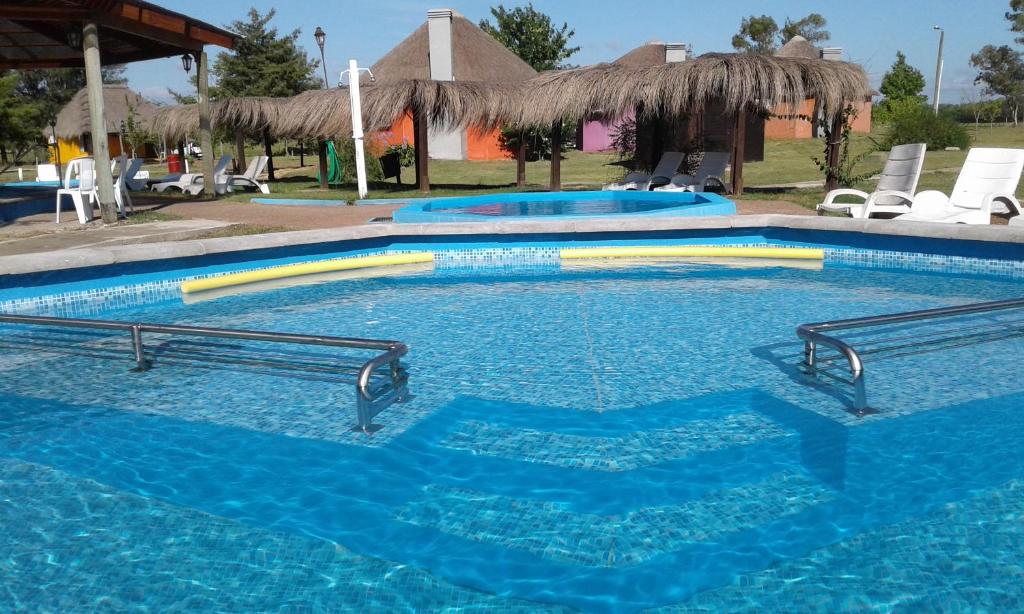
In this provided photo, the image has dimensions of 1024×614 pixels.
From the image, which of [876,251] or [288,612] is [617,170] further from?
[288,612]

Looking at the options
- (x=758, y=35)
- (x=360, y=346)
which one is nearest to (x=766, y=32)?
(x=758, y=35)

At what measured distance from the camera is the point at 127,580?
2736mm

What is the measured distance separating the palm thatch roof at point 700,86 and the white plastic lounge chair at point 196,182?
6770mm

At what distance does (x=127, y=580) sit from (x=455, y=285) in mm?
5468

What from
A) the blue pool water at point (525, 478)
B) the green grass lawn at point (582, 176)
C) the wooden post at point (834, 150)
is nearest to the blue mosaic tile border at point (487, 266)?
the blue pool water at point (525, 478)

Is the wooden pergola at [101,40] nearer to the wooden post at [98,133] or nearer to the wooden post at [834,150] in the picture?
the wooden post at [98,133]

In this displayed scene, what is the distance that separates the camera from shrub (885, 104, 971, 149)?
25922 millimetres

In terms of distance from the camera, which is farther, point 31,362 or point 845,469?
point 31,362

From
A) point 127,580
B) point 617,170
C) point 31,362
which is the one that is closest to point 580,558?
point 127,580

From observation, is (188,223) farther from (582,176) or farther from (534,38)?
(534,38)

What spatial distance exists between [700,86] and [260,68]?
40.3 meters

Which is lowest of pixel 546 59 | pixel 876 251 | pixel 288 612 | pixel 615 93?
pixel 288 612

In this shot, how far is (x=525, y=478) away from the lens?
3.45m

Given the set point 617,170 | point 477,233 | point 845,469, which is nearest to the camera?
point 845,469
